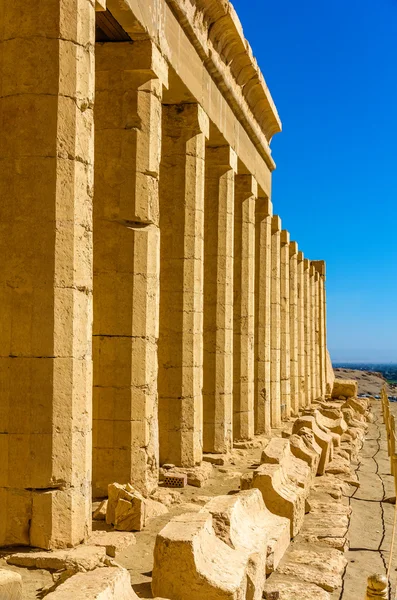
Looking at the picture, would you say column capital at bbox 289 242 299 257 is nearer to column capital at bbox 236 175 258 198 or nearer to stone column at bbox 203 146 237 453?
column capital at bbox 236 175 258 198

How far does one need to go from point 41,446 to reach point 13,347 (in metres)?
0.96

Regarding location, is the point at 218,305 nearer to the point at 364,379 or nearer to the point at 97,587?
the point at 97,587

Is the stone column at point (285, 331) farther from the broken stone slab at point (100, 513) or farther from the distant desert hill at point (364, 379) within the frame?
the distant desert hill at point (364, 379)

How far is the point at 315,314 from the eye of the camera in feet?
120

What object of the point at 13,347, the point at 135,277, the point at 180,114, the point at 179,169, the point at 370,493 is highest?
the point at 180,114

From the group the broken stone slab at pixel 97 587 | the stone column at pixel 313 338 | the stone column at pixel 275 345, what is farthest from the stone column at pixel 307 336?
the broken stone slab at pixel 97 587

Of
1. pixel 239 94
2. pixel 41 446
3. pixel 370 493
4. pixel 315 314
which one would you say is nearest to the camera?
pixel 41 446

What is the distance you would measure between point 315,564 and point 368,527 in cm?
279

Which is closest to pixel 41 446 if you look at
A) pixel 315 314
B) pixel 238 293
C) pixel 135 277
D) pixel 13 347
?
pixel 13 347

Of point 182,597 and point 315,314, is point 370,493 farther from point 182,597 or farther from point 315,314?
point 315,314

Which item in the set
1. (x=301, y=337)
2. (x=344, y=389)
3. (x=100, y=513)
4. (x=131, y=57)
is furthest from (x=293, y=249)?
(x=100, y=513)

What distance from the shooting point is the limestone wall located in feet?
24.8

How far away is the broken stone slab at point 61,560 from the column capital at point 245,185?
478 inches

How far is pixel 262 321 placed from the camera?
1994cm
